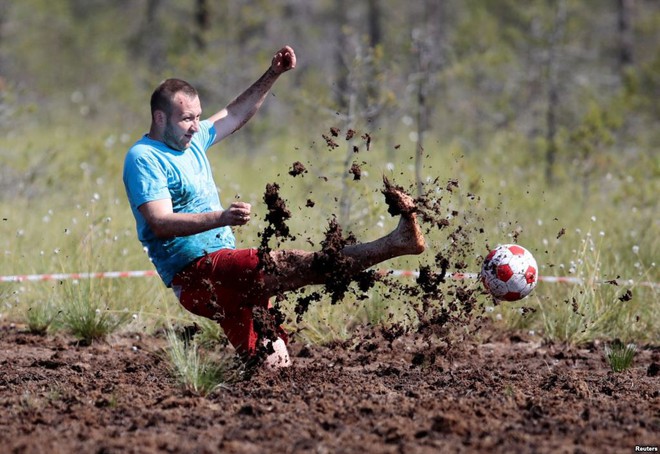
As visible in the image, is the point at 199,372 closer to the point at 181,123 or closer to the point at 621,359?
the point at 181,123

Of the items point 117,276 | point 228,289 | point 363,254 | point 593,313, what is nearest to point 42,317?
point 117,276

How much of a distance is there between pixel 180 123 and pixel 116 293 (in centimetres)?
219

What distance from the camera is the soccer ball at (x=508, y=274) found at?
5.41 metres

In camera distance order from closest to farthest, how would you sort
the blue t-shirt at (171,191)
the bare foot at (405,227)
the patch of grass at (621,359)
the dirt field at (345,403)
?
the dirt field at (345,403) → the bare foot at (405,227) → the blue t-shirt at (171,191) → the patch of grass at (621,359)

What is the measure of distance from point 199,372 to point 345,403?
0.87 meters

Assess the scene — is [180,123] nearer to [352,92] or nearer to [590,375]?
[590,375]

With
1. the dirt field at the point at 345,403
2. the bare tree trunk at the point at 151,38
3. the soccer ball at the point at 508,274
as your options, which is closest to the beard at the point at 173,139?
the dirt field at the point at 345,403

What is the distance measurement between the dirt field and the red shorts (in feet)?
1.07

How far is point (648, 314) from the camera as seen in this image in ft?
22.8

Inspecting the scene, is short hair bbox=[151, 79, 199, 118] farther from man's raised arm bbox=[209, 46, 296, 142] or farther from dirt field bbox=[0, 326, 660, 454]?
dirt field bbox=[0, 326, 660, 454]

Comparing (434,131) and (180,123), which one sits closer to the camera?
(180,123)

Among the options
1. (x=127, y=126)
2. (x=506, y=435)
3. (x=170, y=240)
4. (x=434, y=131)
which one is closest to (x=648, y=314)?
(x=506, y=435)

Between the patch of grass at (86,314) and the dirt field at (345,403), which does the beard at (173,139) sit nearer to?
the dirt field at (345,403)

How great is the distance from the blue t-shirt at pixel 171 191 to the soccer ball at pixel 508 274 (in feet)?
5.06
